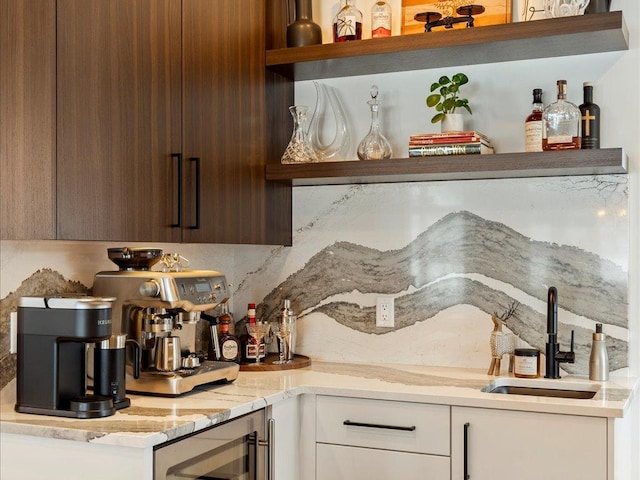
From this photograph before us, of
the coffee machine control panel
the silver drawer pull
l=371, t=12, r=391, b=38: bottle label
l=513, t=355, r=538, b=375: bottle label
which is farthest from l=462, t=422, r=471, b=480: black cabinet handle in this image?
l=371, t=12, r=391, b=38: bottle label

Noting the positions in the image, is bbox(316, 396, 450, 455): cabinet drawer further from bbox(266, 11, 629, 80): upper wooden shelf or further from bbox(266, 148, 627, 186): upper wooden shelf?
bbox(266, 11, 629, 80): upper wooden shelf

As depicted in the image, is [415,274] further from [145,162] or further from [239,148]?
[145,162]

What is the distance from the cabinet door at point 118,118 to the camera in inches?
75.5

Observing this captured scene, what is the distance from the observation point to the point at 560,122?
8.37ft

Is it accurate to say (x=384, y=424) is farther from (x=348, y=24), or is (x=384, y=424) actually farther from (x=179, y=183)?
(x=348, y=24)

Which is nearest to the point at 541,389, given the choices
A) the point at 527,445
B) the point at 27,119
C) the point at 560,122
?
the point at 527,445

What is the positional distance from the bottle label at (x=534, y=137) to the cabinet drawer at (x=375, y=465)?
1063mm

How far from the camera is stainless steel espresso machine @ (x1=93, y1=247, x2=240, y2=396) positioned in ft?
7.30

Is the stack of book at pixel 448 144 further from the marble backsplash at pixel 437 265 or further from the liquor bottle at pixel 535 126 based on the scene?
the marble backsplash at pixel 437 265

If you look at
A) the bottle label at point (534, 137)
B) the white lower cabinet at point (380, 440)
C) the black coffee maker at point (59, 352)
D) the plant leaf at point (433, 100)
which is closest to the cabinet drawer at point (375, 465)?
the white lower cabinet at point (380, 440)

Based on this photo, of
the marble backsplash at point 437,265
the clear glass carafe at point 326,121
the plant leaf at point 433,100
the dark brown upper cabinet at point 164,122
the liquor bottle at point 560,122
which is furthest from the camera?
the clear glass carafe at point 326,121

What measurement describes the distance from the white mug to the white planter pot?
1.50ft

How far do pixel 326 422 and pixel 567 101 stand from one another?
1348mm

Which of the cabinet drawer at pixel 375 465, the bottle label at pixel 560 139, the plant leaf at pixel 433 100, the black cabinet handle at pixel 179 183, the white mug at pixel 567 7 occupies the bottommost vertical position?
the cabinet drawer at pixel 375 465
